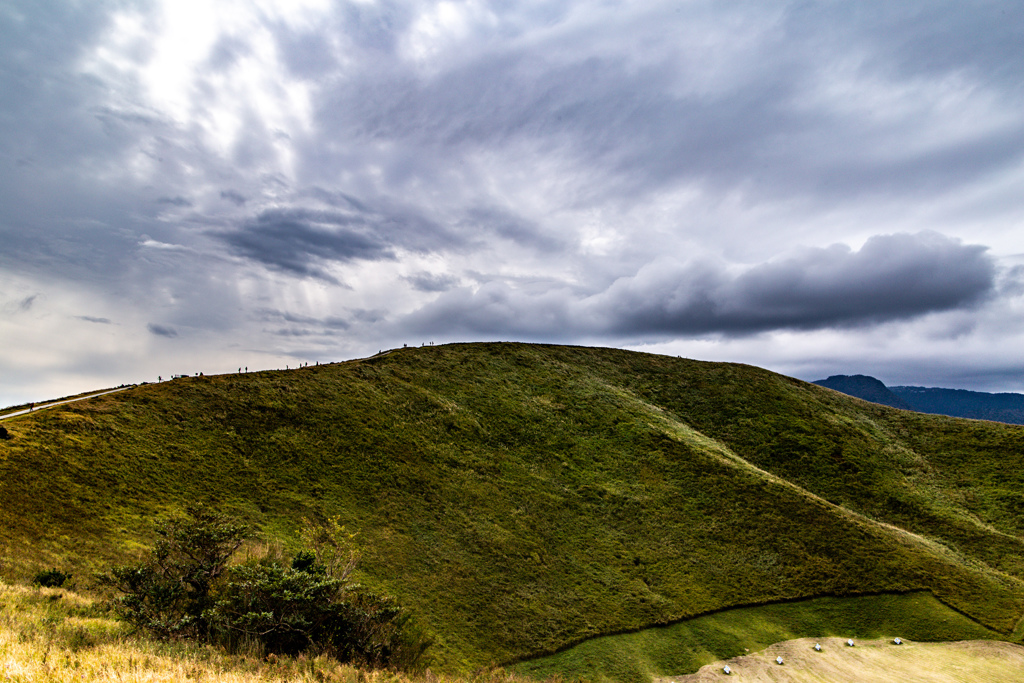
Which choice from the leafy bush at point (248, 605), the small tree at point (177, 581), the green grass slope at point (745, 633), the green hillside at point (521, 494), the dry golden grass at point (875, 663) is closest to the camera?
the small tree at point (177, 581)

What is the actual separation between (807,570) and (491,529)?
2855 cm

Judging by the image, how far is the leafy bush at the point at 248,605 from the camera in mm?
18812

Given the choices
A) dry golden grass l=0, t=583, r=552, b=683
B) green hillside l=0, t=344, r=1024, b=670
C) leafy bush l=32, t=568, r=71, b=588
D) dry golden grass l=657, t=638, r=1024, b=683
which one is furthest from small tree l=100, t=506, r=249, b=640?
dry golden grass l=657, t=638, r=1024, b=683

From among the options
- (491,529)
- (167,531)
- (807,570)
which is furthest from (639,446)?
(167,531)

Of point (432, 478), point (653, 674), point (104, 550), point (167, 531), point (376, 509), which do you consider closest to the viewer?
point (167, 531)

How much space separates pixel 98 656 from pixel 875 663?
42.0 metres

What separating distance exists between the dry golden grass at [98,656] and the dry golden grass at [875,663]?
2234 centimetres

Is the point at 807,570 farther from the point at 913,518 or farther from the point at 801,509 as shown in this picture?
the point at 913,518

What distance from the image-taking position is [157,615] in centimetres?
1888

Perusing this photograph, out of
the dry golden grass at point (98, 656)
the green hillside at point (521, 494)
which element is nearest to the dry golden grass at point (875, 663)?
the green hillside at point (521, 494)

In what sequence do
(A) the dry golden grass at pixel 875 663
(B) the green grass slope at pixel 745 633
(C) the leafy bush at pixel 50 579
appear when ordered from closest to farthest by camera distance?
(C) the leafy bush at pixel 50 579
(A) the dry golden grass at pixel 875 663
(B) the green grass slope at pixel 745 633

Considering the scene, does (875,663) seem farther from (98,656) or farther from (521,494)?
(98,656)

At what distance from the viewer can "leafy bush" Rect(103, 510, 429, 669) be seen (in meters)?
18.8

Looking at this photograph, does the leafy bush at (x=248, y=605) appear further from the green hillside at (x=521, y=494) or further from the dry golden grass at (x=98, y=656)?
the green hillside at (x=521, y=494)
